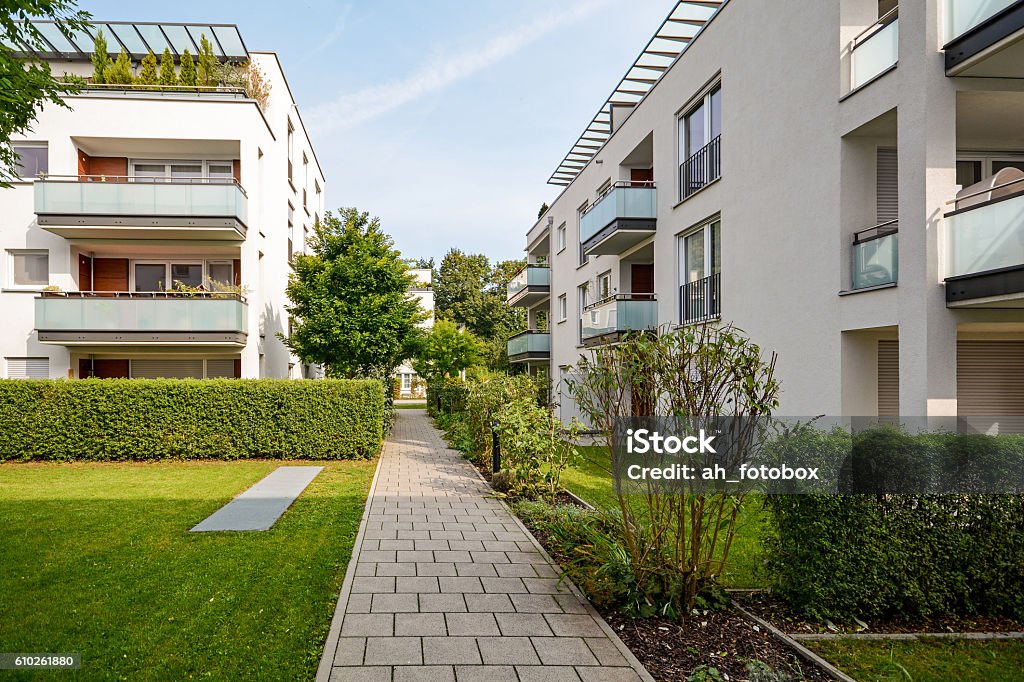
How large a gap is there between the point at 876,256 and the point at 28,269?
2167 cm

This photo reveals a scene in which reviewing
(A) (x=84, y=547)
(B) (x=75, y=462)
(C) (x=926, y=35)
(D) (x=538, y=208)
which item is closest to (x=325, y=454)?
(B) (x=75, y=462)

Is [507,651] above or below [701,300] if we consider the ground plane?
below

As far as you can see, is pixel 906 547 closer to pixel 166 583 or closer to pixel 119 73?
pixel 166 583

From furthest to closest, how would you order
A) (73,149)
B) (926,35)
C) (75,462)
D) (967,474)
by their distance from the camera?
(73,149) < (75,462) < (926,35) < (967,474)

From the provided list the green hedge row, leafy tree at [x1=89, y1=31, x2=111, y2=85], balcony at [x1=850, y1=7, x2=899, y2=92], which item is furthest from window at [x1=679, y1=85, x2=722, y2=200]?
leafy tree at [x1=89, y1=31, x2=111, y2=85]

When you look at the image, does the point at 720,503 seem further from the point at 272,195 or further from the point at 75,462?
the point at 272,195

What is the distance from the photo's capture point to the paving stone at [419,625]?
4.77m

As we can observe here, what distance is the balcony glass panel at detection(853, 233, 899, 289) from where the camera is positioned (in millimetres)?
8680

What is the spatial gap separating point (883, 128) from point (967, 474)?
625 cm

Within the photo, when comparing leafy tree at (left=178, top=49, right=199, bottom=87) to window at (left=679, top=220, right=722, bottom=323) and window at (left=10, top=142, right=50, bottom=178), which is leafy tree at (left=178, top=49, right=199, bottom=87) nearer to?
window at (left=10, top=142, right=50, bottom=178)

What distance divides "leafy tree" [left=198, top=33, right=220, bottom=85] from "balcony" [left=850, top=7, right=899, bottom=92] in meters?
18.2

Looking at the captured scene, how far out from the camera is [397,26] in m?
10.9

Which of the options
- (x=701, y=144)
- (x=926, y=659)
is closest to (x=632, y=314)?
(x=701, y=144)

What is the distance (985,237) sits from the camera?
7.46 m
